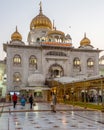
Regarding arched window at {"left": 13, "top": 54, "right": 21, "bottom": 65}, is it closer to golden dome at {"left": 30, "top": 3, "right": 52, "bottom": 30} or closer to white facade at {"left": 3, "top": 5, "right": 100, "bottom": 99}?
white facade at {"left": 3, "top": 5, "right": 100, "bottom": 99}

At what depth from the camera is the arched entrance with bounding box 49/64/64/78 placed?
4184 cm

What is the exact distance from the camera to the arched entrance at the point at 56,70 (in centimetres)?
4184

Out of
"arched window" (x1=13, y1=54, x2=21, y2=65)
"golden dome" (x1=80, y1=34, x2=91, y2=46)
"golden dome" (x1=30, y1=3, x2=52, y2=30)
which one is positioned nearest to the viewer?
"arched window" (x1=13, y1=54, x2=21, y2=65)

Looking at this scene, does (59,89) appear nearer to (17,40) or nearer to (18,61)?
(18,61)

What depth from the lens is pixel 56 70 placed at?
4206 cm

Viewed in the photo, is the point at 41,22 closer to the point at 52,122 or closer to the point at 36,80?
the point at 36,80

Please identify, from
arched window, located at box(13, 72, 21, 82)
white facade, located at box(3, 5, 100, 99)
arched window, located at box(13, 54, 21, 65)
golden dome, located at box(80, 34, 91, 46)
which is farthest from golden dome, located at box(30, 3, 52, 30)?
arched window, located at box(13, 72, 21, 82)

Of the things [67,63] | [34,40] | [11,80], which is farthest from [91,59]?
[11,80]

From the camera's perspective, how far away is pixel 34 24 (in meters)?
48.2

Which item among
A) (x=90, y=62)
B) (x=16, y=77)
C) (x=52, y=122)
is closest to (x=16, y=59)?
(x=16, y=77)

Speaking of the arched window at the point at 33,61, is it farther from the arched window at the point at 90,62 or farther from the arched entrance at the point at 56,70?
the arched window at the point at 90,62

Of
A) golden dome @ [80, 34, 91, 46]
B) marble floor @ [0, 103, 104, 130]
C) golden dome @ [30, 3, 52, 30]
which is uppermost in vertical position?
golden dome @ [30, 3, 52, 30]

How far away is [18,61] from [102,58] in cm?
2676

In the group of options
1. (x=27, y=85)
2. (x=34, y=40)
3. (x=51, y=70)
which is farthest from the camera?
(x=34, y=40)
